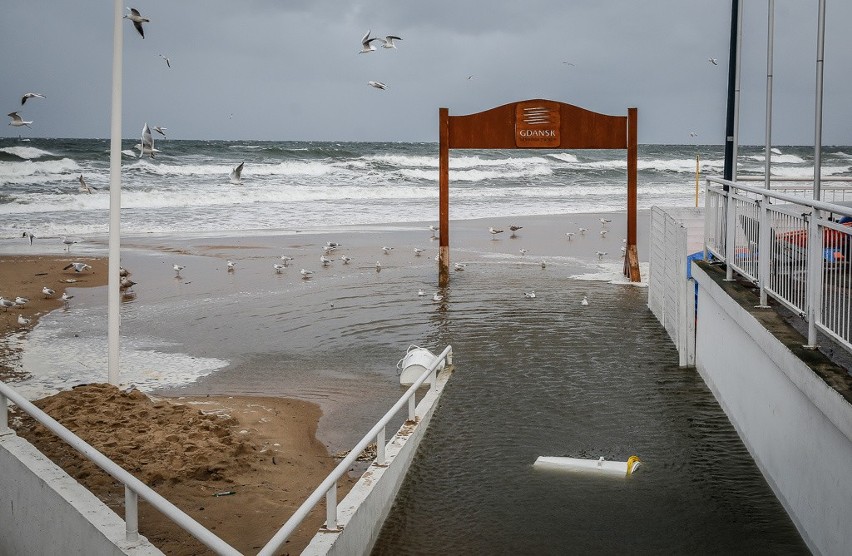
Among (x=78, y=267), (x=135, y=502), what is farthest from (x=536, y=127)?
(x=135, y=502)

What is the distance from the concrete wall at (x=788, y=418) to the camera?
4977 millimetres

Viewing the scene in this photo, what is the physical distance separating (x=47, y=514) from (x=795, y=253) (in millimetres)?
4921

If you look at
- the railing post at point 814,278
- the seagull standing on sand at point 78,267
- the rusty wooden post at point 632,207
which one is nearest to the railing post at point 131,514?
the railing post at point 814,278

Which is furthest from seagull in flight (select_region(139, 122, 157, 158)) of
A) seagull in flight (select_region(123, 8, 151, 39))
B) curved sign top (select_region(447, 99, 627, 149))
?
curved sign top (select_region(447, 99, 627, 149))

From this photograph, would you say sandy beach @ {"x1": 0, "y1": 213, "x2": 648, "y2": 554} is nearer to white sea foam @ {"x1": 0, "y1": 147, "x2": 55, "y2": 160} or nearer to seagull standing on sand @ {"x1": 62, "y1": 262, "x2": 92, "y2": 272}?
seagull standing on sand @ {"x1": 62, "y1": 262, "x2": 92, "y2": 272}

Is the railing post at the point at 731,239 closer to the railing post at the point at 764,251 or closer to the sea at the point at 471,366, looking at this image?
the railing post at the point at 764,251

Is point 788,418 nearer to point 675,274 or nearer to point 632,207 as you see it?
point 675,274

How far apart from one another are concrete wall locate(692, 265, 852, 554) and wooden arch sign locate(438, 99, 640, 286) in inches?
288

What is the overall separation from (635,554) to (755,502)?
1241 mm

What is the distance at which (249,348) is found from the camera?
11.6 m

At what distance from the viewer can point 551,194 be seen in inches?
1785

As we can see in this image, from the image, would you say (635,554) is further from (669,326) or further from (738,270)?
(669,326)

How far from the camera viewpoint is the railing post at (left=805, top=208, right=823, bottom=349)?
5.77m

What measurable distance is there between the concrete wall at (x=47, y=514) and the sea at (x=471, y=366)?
1047 mm
